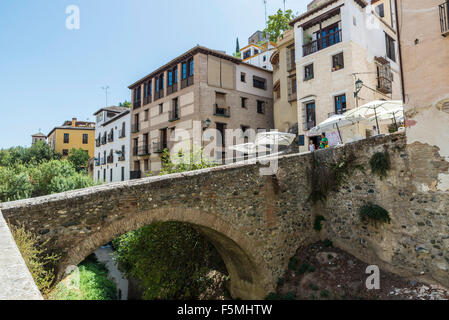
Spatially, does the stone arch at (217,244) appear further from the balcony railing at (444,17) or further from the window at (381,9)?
the window at (381,9)

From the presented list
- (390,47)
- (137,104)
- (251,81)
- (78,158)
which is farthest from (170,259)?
(78,158)

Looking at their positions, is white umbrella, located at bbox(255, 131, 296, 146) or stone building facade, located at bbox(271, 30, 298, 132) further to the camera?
stone building facade, located at bbox(271, 30, 298, 132)

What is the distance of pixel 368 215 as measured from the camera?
9000 millimetres

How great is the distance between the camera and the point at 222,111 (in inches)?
810

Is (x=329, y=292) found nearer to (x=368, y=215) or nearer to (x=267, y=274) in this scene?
(x=267, y=274)

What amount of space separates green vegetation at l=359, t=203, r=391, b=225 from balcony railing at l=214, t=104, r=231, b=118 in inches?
508

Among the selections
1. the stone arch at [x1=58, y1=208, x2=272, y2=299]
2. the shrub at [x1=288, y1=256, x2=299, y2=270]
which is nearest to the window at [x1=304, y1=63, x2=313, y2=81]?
the shrub at [x1=288, y1=256, x2=299, y2=270]

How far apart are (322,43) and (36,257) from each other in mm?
17545

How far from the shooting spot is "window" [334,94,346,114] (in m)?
15.4

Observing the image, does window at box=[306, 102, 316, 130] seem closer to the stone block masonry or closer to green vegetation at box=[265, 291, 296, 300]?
green vegetation at box=[265, 291, 296, 300]

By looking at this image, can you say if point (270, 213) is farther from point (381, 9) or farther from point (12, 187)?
point (381, 9)

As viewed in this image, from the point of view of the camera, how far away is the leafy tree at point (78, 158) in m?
38.3

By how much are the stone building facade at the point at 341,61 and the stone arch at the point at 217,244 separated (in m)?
9.26

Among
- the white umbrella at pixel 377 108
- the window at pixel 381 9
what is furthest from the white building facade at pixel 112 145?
the window at pixel 381 9
